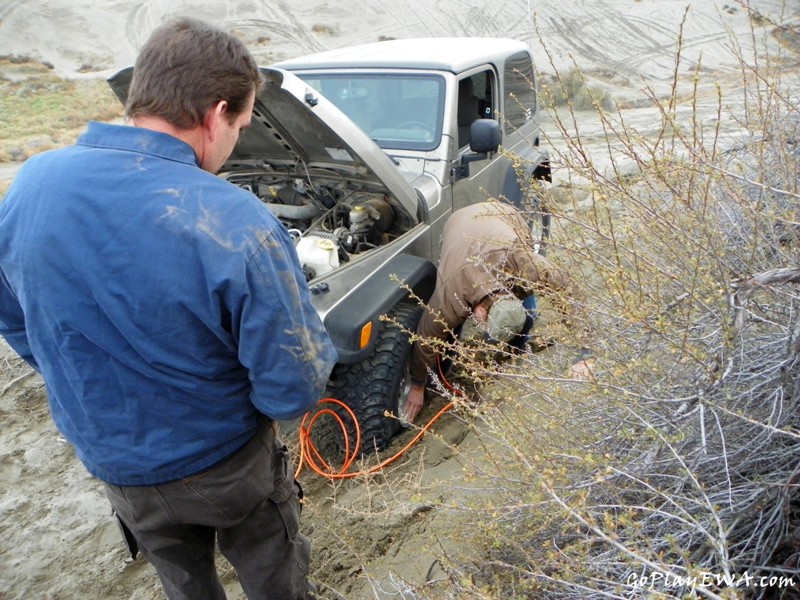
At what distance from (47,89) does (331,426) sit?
2450 centimetres

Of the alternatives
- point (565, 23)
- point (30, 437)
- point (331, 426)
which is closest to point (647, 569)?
point (331, 426)

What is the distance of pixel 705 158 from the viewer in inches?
86.7

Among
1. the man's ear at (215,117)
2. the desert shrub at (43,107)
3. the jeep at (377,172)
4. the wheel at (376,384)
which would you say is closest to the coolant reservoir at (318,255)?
the jeep at (377,172)

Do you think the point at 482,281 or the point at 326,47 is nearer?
the point at 482,281

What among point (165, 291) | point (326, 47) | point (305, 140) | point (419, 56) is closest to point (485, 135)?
point (419, 56)

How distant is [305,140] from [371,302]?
1100 millimetres

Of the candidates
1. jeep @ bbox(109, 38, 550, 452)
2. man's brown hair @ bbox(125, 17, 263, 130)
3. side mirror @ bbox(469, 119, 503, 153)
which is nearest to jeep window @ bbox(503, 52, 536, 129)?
jeep @ bbox(109, 38, 550, 452)

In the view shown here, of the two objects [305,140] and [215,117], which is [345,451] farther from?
[215,117]

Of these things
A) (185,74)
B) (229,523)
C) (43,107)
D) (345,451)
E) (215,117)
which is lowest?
(43,107)

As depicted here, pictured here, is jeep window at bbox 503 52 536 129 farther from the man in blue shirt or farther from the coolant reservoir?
the man in blue shirt

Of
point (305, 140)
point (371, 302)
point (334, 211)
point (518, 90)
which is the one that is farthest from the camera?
point (518, 90)

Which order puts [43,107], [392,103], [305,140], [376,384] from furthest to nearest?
1. [43,107]
2. [392,103]
3. [305,140]
4. [376,384]

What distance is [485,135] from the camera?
11.6ft

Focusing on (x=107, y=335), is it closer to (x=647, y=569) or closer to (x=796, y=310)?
(x=647, y=569)
